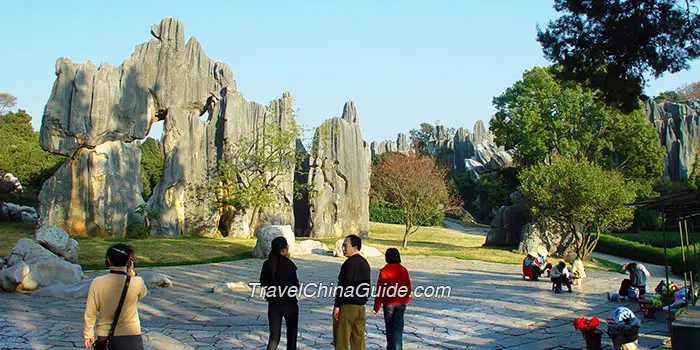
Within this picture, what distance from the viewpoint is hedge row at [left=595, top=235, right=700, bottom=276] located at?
21.5m

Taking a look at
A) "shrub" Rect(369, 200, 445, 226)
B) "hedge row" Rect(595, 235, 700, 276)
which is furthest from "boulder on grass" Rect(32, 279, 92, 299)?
"shrub" Rect(369, 200, 445, 226)

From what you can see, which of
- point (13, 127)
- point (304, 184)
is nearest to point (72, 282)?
point (304, 184)

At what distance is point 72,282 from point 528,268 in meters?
11.3

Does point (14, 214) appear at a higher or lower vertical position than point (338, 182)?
lower

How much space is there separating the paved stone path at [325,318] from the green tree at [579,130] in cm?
2278

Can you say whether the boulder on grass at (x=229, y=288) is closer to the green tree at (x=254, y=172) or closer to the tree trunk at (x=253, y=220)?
the green tree at (x=254, y=172)

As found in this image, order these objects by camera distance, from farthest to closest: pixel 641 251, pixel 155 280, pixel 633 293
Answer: pixel 641 251 → pixel 155 280 → pixel 633 293

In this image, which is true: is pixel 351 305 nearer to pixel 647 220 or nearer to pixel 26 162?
pixel 647 220

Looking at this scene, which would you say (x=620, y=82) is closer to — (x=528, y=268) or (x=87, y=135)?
(x=528, y=268)

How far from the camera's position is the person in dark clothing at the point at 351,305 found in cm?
593

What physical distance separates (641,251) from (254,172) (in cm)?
1966

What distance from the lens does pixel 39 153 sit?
41.0m

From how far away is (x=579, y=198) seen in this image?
74.6 feet

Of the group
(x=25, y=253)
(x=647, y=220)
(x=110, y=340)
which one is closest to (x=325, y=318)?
(x=110, y=340)
